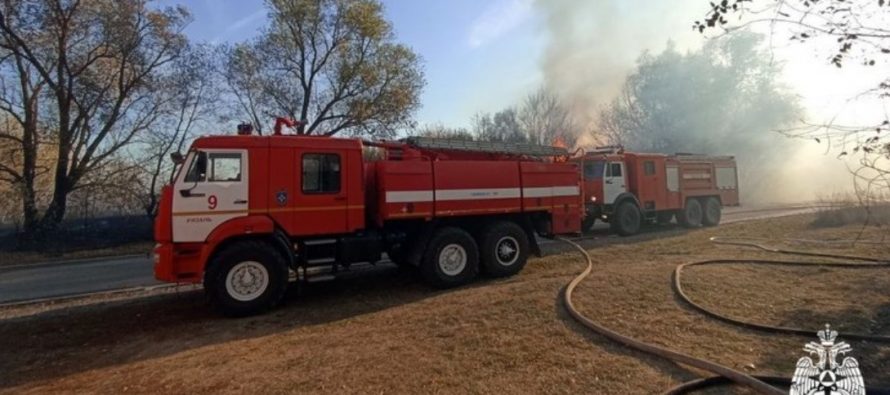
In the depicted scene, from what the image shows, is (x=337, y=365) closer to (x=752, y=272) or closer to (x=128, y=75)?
(x=752, y=272)

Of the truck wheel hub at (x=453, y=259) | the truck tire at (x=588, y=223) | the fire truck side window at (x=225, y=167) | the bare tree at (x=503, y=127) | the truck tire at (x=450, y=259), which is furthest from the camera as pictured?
the bare tree at (x=503, y=127)

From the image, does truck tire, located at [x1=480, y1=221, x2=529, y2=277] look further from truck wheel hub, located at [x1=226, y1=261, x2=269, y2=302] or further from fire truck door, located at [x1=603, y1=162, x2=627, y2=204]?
fire truck door, located at [x1=603, y1=162, x2=627, y2=204]

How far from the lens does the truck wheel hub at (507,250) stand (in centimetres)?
979

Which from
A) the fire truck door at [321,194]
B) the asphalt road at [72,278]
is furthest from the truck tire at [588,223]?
the asphalt road at [72,278]

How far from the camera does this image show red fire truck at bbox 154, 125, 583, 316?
759cm

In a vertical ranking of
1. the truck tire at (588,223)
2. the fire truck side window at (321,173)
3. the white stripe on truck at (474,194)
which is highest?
the fire truck side window at (321,173)

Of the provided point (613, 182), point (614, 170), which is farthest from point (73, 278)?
point (614, 170)

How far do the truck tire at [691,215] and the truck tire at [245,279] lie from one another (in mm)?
15286

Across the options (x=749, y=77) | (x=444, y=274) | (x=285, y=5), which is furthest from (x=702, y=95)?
(x=444, y=274)

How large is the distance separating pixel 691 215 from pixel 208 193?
16.6 metres

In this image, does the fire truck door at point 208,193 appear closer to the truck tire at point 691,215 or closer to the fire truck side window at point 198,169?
the fire truck side window at point 198,169

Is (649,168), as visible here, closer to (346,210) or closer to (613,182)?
(613,182)

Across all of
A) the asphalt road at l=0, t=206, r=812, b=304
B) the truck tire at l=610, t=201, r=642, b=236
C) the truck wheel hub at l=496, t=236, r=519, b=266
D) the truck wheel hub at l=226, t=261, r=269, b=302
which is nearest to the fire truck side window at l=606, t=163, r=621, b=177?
the truck tire at l=610, t=201, r=642, b=236

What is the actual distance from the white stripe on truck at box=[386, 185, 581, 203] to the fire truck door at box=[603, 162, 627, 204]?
5910 mm
